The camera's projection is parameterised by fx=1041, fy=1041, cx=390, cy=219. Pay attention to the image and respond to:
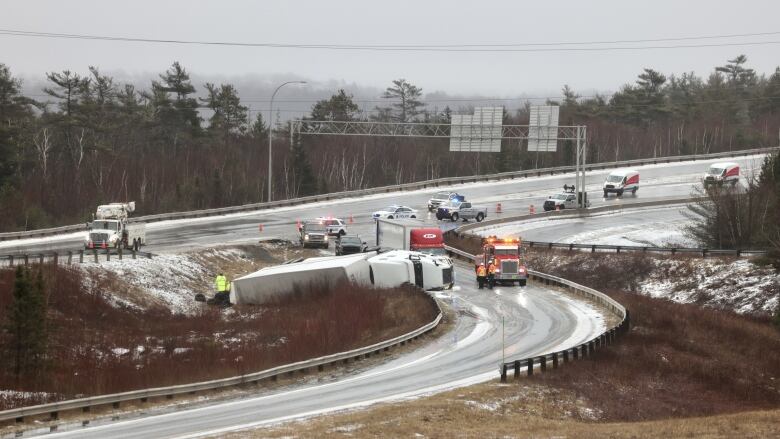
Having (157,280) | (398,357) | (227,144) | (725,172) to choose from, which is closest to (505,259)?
(157,280)

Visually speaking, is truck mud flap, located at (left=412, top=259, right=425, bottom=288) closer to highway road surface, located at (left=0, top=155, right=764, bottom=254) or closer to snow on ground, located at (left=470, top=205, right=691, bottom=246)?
highway road surface, located at (left=0, top=155, right=764, bottom=254)

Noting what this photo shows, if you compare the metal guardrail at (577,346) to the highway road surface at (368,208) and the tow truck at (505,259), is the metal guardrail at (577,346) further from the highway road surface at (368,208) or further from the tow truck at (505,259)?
the highway road surface at (368,208)

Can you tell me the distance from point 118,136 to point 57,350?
105m

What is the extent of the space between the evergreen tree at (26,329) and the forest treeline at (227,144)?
45.6 m

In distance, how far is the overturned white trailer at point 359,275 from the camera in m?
52.5

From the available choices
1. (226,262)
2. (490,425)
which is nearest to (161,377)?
(490,425)

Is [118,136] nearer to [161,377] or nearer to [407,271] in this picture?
[407,271]

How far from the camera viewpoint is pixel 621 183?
96438 millimetres

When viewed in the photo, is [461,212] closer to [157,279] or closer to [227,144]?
[157,279]

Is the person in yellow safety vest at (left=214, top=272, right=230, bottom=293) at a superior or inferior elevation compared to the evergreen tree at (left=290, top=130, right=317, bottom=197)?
inferior

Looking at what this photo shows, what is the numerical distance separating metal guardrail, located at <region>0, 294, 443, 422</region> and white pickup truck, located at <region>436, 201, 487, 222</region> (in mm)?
42829

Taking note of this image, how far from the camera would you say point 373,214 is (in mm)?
84062

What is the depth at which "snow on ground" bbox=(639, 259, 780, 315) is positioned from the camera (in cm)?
5672

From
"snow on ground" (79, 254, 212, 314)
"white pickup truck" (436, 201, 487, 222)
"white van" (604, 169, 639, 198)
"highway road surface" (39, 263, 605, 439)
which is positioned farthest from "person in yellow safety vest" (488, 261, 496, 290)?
"white van" (604, 169, 639, 198)
